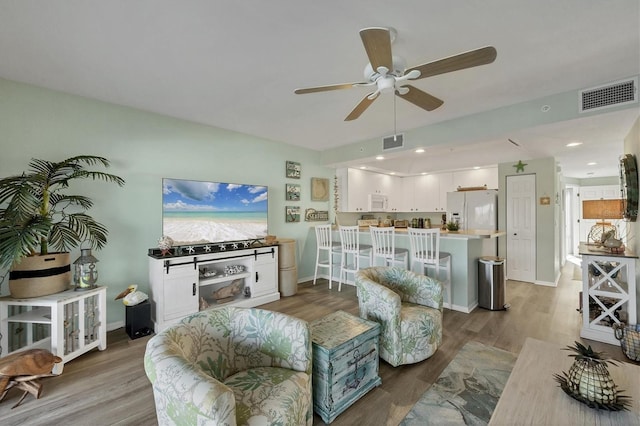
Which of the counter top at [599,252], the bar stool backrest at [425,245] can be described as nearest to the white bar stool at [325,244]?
the bar stool backrest at [425,245]

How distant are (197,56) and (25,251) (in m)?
2.01

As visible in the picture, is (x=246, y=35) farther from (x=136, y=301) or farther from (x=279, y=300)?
(x=279, y=300)

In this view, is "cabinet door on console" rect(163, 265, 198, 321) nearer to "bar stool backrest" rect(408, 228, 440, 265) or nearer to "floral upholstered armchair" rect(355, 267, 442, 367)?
"floral upholstered armchair" rect(355, 267, 442, 367)

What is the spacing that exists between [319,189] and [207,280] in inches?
108

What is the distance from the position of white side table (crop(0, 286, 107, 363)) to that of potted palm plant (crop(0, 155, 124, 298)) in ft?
0.55

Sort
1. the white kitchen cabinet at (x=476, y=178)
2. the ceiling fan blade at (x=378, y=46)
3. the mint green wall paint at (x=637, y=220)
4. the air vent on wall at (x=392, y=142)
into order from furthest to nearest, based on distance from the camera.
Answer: the white kitchen cabinet at (x=476, y=178), the air vent on wall at (x=392, y=142), the mint green wall paint at (x=637, y=220), the ceiling fan blade at (x=378, y=46)

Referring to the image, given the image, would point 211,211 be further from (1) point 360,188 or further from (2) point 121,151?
(1) point 360,188

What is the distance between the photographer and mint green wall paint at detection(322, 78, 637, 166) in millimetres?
2740

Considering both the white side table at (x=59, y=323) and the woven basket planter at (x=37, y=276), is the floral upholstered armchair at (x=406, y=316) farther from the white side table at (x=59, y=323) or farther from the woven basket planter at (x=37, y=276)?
the woven basket planter at (x=37, y=276)

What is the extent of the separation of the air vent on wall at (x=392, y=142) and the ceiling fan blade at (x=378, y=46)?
93.6 inches

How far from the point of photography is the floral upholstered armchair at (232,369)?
3.39 feet

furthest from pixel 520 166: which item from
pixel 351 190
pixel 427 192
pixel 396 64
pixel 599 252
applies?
pixel 396 64

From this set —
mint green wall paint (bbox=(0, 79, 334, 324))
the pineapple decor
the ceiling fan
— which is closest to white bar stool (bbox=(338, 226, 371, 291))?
mint green wall paint (bbox=(0, 79, 334, 324))

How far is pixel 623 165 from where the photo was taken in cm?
300
